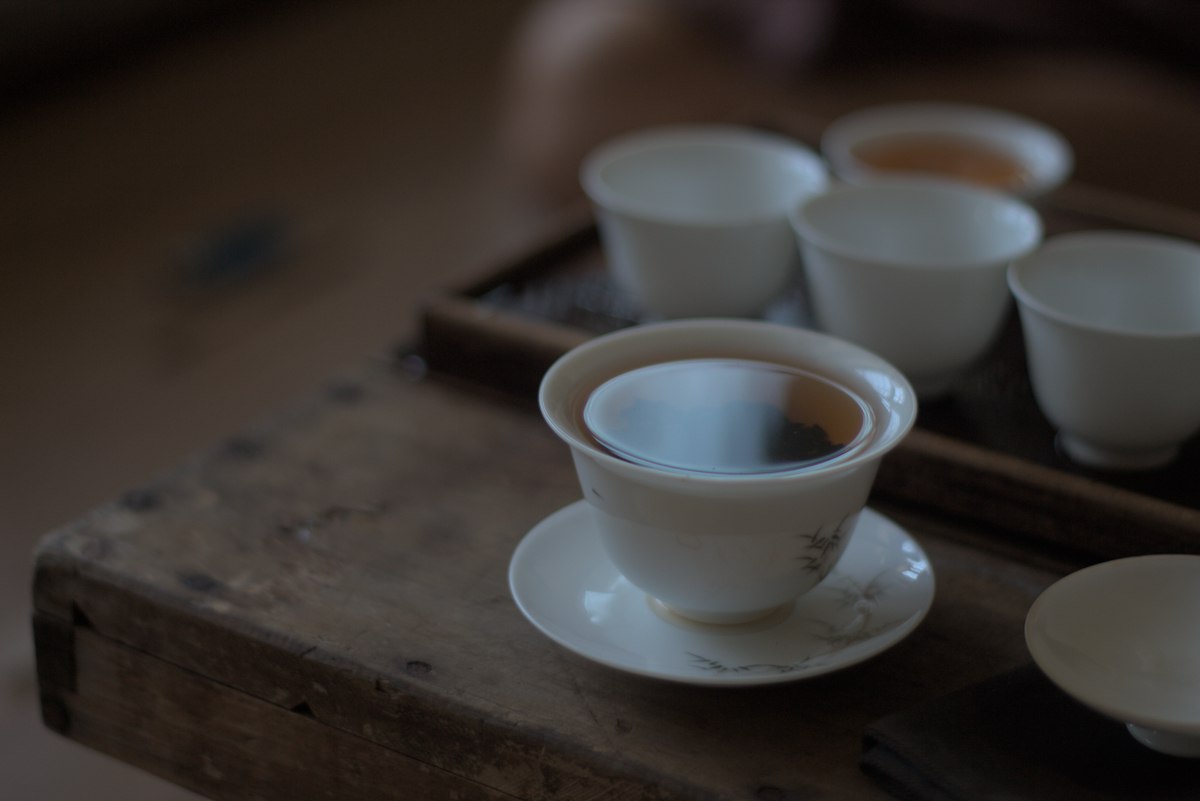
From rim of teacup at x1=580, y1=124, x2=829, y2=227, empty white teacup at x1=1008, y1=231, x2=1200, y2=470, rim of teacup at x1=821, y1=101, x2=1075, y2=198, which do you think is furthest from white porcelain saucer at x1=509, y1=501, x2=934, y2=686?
rim of teacup at x1=821, y1=101, x2=1075, y2=198

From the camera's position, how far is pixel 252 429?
0.66 meters

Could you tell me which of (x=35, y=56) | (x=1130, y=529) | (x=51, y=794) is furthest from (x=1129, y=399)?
(x=35, y=56)

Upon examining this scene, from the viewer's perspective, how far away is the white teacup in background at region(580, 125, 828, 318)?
0.68m

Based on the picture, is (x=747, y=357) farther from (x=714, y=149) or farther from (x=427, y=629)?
(x=714, y=149)

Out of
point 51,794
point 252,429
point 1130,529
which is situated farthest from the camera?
point 51,794

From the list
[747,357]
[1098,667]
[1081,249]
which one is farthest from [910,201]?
[1098,667]

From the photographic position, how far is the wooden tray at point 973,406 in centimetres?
55

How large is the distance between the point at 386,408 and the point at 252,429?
72 mm

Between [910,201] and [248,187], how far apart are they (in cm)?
140

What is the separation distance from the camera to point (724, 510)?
43 centimetres

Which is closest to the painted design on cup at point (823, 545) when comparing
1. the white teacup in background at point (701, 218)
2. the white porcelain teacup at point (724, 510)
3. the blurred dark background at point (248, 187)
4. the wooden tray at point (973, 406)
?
the white porcelain teacup at point (724, 510)

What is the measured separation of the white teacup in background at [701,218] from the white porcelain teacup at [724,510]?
0.19m

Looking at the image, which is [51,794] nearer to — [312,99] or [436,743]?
[436,743]

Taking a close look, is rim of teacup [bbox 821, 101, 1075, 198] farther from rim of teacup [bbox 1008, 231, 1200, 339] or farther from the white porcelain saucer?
the white porcelain saucer
